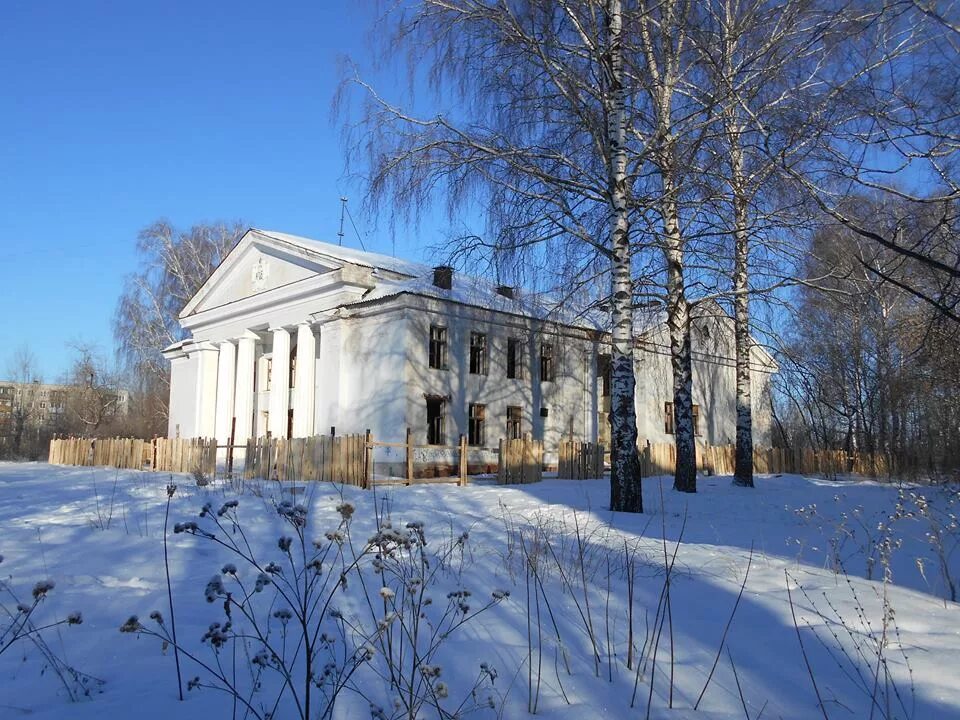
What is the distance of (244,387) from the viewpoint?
28.1 meters

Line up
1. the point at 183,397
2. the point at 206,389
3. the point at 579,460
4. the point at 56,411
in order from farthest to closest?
the point at 56,411, the point at 183,397, the point at 206,389, the point at 579,460

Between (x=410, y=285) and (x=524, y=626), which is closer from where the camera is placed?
(x=524, y=626)

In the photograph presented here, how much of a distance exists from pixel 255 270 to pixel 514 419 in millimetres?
11602

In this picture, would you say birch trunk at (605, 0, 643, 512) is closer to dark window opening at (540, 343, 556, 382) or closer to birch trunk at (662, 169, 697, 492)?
birch trunk at (662, 169, 697, 492)

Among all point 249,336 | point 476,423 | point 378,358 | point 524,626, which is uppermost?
point 249,336

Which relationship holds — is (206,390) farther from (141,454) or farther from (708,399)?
(708,399)

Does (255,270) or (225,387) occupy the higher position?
(255,270)

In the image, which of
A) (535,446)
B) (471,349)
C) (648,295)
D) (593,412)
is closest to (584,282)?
(648,295)

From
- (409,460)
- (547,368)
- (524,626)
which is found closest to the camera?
(524,626)

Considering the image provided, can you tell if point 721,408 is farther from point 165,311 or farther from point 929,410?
point 165,311

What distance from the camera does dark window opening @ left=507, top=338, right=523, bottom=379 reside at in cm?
2600

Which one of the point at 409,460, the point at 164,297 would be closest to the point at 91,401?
the point at 164,297

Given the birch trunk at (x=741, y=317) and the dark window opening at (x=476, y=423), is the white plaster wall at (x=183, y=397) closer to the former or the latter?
the dark window opening at (x=476, y=423)

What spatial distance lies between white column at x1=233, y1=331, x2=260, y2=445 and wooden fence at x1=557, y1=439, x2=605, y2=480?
45.3 feet
